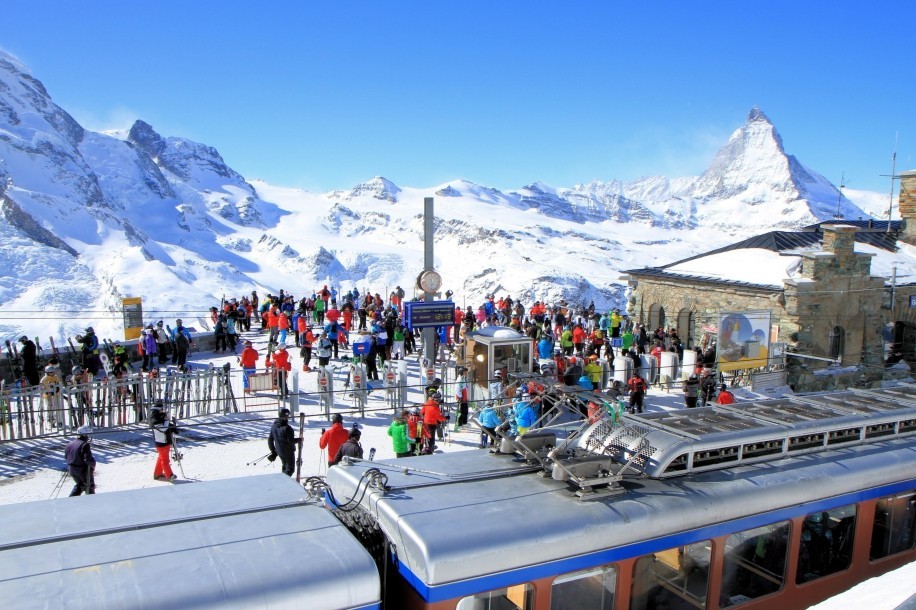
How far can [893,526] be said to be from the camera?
24.3 ft

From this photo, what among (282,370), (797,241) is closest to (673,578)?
(282,370)

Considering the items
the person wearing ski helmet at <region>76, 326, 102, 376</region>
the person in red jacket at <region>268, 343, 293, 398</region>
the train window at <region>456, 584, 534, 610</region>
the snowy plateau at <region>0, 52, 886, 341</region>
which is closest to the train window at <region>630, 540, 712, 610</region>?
the train window at <region>456, 584, 534, 610</region>

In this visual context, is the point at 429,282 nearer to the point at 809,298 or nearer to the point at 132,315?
the point at 809,298

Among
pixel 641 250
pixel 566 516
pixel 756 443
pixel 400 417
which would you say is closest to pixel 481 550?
pixel 566 516

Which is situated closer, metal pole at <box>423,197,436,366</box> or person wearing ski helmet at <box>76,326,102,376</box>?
person wearing ski helmet at <box>76,326,102,376</box>

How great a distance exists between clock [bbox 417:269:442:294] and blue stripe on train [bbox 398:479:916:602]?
11984 mm

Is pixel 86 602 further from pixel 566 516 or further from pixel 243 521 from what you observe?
pixel 566 516

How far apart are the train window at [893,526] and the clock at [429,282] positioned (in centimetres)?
1185

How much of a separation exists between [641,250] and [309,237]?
63250 mm

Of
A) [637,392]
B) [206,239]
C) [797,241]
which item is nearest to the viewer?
[637,392]

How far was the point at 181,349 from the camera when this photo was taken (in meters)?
17.9

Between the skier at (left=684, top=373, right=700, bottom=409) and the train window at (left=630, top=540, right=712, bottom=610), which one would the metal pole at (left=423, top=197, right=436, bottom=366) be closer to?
the skier at (left=684, top=373, right=700, bottom=409)

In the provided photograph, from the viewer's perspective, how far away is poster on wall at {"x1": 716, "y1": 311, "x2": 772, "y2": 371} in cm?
1822

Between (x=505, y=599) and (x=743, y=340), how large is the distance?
15.4m
